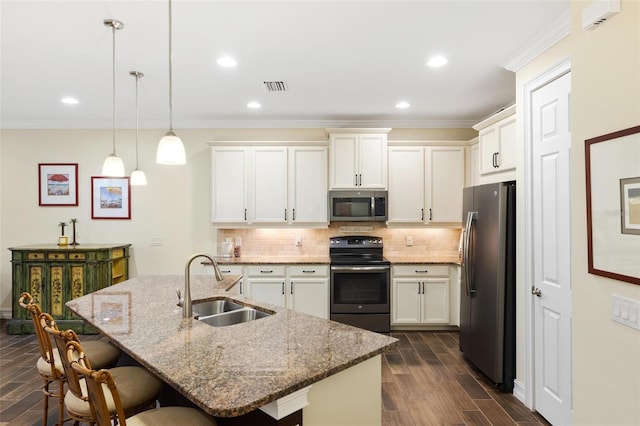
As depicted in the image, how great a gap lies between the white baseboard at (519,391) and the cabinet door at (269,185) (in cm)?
299

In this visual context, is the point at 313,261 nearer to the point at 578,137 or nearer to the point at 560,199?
the point at 560,199

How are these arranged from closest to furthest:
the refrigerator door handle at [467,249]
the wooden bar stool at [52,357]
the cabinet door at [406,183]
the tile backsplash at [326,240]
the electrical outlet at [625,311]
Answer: the electrical outlet at [625,311]
the wooden bar stool at [52,357]
the refrigerator door handle at [467,249]
the cabinet door at [406,183]
the tile backsplash at [326,240]

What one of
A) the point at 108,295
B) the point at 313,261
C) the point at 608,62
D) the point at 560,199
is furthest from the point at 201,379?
the point at 313,261

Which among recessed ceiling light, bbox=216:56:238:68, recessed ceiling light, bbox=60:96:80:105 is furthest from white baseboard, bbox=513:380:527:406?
recessed ceiling light, bbox=60:96:80:105

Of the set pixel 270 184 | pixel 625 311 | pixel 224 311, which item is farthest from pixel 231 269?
pixel 625 311

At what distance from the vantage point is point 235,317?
2.43 metres

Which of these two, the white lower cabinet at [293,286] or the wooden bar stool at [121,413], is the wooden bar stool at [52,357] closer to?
the wooden bar stool at [121,413]

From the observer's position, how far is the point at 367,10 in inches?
88.7

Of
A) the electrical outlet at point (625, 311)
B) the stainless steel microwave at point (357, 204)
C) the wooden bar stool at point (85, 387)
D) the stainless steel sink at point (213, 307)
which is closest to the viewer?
the electrical outlet at point (625, 311)

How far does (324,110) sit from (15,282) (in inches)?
169

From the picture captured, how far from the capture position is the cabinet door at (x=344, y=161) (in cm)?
464

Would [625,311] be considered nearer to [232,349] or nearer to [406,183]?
[232,349]

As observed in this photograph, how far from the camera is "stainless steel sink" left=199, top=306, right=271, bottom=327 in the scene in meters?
2.35

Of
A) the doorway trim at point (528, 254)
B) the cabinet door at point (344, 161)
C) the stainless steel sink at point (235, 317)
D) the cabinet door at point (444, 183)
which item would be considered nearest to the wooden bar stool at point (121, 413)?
the stainless steel sink at point (235, 317)
